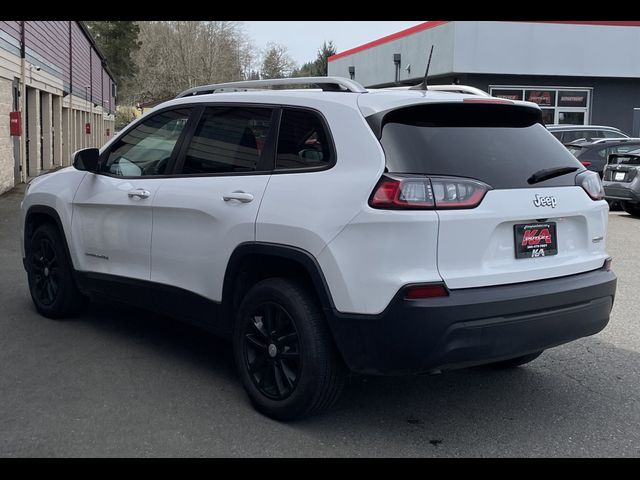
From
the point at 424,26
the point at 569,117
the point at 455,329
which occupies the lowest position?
the point at 455,329

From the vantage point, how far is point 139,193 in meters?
4.96

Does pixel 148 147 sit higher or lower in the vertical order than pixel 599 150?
lower

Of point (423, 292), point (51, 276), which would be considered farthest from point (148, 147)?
point (423, 292)

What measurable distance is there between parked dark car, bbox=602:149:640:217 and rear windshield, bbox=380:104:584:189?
10.6 m

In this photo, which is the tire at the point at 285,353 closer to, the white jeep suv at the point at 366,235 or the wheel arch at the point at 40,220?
the white jeep suv at the point at 366,235

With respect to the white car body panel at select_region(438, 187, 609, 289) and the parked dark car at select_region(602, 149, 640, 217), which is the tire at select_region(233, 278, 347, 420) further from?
the parked dark car at select_region(602, 149, 640, 217)

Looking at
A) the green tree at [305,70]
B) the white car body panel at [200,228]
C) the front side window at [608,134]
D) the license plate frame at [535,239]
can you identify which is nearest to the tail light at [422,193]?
the license plate frame at [535,239]

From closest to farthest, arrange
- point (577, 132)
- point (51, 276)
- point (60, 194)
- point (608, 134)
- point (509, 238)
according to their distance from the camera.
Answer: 1. point (509, 238)
2. point (60, 194)
3. point (51, 276)
4. point (577, 132)
5. point (608, 134)

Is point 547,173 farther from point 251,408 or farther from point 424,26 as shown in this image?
point 424,26

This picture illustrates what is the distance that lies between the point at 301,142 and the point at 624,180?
11.7 meters

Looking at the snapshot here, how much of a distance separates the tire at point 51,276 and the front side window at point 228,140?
1.66 m

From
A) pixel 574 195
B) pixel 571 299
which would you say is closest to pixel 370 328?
pixel 571 299

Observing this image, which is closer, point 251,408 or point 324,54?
point 251,408
